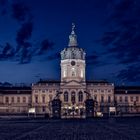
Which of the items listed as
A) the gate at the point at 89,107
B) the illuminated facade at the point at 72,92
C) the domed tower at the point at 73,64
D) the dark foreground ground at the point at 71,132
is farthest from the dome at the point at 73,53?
the dark foreground ground at the point at 71,132

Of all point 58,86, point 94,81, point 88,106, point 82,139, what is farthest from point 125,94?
point 82,139

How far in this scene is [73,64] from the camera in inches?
6024

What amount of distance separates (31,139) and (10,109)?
12398 cm

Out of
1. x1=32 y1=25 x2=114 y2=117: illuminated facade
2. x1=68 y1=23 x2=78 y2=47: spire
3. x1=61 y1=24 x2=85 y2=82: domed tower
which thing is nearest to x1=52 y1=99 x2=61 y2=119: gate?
x1=32 y1=25 x2=114 y2=117: illuminated facade

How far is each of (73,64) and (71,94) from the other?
38.3 feet

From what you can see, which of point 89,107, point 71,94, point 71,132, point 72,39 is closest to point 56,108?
point 89,107

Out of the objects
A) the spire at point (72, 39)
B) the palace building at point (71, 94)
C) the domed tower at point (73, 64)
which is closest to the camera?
the palace building at point (71, 94)

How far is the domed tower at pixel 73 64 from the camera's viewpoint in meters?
152

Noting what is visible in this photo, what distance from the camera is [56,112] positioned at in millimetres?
91375

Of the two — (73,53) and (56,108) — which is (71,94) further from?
(56,108)

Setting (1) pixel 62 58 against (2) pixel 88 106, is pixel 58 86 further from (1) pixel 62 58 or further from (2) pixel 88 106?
(2) pixel 88 106

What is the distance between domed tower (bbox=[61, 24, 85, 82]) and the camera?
500 feet

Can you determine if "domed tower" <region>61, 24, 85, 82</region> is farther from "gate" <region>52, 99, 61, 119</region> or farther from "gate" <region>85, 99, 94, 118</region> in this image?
"gate" <region>52, 99, 61, 119</region>

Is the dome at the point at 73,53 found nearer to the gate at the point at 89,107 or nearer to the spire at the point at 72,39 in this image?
the spire at the point at 72,39
